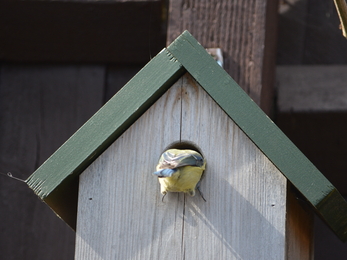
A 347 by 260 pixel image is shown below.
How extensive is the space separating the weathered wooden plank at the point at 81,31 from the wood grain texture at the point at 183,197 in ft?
2.47

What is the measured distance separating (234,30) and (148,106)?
26.5 inches

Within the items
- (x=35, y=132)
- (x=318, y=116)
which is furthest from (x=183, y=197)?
(x=35, y=132)

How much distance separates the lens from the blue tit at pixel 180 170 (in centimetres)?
186

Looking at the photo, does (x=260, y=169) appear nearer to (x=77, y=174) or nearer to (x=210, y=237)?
(x=210, y=237)

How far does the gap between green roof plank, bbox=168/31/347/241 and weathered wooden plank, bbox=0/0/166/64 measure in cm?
72

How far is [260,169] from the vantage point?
1.92 metres

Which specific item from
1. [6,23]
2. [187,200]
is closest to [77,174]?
[187,200]

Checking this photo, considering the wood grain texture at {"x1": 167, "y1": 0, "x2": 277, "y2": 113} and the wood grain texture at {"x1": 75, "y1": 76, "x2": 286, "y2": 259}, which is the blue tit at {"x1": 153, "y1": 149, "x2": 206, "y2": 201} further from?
the wood grain texture at {"x1": 167, "y1": 0, "x2": 277, "y2": 113}

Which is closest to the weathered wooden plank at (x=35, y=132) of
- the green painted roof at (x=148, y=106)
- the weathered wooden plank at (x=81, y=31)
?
the weathered wooden plank at (x=81, y=31)

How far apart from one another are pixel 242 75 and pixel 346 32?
1.90ft

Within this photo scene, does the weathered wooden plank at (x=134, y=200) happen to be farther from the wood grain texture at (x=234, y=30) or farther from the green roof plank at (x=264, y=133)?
the wood grain texture at (x=234, y=30)

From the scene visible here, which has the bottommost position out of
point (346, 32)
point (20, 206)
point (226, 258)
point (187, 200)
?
point (226, 258)

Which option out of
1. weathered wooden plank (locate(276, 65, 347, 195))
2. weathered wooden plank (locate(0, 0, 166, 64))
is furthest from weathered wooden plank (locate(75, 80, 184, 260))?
weathered wooden plank (locate(276, 65, 347, 195))

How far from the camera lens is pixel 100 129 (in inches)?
76.9
